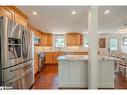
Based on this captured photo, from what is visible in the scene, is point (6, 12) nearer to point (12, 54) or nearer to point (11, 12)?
point (11, 12)

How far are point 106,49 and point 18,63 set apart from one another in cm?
794

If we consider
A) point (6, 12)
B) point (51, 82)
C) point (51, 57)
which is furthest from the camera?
point (51, 57)

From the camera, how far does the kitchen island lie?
415cm

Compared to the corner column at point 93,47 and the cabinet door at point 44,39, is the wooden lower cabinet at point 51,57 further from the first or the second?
the corner column at point 93,47

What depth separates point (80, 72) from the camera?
4230 millimetres

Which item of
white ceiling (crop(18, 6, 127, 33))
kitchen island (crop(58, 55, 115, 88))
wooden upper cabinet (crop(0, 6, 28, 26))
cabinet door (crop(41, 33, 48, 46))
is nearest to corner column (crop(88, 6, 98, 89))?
white ceiling (crop(18, 6, 127, 33))

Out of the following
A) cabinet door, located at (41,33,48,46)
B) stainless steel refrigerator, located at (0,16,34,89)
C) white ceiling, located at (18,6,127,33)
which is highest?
white ceiling, located at (18,6,127,33)

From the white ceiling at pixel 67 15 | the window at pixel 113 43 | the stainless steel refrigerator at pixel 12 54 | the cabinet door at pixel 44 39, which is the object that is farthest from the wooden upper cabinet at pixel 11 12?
the window at pixel 113 43

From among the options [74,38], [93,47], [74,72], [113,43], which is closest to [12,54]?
[93,47]

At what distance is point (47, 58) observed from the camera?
9273mm

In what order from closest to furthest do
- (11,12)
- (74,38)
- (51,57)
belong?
1. (11,12)
2. (51,57)
3. (74,38)

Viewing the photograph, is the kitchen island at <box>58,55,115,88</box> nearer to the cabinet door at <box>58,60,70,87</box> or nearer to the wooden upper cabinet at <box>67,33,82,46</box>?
the cabinet door at <box>58,60,70,87</box>
